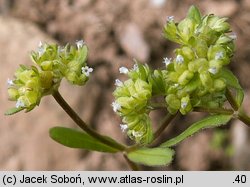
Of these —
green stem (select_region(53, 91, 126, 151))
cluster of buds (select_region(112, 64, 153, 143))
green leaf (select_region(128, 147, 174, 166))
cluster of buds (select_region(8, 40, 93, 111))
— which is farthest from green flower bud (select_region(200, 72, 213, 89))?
green stem (select_region(53, 91, 126, 151))

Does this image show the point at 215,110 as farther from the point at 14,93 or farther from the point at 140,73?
the point at 14,93

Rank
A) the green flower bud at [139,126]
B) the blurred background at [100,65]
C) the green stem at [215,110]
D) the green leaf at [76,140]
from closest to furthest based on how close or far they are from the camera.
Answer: the green stem at [215,110] < the green flower bud at [139,126] < the green leaf at [76,140] < the blurred background at [100,65]

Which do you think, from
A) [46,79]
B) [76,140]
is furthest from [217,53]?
[76,140]

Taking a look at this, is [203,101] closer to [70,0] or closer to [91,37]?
[91,37]

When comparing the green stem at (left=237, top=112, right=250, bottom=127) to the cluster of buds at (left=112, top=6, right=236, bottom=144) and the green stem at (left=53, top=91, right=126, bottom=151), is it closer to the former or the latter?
the cluster of buds at (left=112, top=6, right=236, bottom=144)

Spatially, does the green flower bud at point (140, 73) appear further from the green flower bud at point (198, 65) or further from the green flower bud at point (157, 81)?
the green flower bud at point (198, 65)

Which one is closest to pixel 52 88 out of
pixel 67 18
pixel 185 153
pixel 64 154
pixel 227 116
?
pixel 227 116

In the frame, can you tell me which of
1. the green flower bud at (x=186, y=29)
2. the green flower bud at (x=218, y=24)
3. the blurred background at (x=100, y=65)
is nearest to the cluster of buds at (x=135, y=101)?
the green flower bud at (x=186, y=29)
